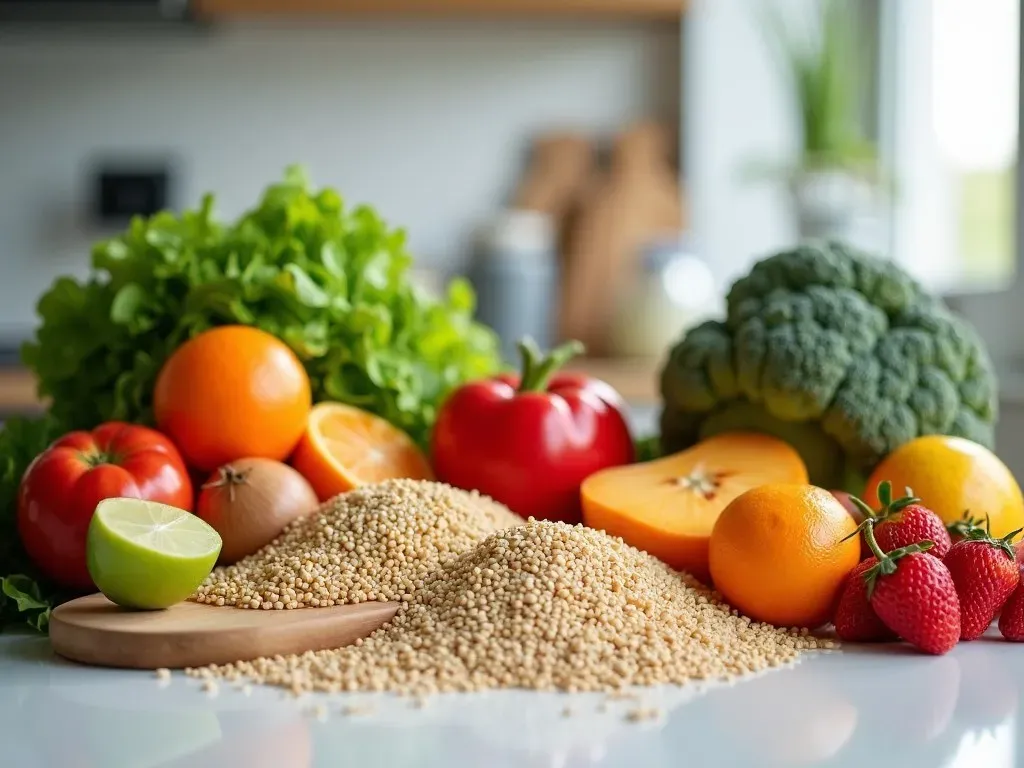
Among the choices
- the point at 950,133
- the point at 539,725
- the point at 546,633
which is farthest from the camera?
the point at 950,133

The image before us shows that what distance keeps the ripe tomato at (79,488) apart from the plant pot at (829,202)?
1.87m

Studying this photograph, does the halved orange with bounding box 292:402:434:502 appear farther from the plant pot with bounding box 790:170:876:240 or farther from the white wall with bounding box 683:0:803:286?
the white wall with bounding box 683:0:803:286

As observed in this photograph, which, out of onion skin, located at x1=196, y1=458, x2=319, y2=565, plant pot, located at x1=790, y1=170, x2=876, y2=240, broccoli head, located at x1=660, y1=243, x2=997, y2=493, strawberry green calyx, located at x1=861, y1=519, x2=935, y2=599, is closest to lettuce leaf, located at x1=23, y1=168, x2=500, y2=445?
onion skin, located at x1=196, y1=458, x2=319, y2=565

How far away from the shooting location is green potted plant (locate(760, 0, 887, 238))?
2666mm

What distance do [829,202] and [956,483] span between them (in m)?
→ 1.66

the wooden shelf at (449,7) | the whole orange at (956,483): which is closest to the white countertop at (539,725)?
the whole orange at (956,483)

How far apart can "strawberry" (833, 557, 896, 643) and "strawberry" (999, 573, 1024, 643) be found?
0.09m

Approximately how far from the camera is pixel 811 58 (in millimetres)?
2816

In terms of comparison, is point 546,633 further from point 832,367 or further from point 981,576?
point 832,367

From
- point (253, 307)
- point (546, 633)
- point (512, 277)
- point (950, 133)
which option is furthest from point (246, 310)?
point (950, 133)

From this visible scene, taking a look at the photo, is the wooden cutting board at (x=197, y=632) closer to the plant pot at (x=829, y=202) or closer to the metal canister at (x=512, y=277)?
the metal canister at (x=512, y=277)

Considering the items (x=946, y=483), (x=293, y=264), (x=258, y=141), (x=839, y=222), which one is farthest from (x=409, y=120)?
(x=946, y=483)

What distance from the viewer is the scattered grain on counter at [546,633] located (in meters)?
0.83

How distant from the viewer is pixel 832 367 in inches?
46.9
